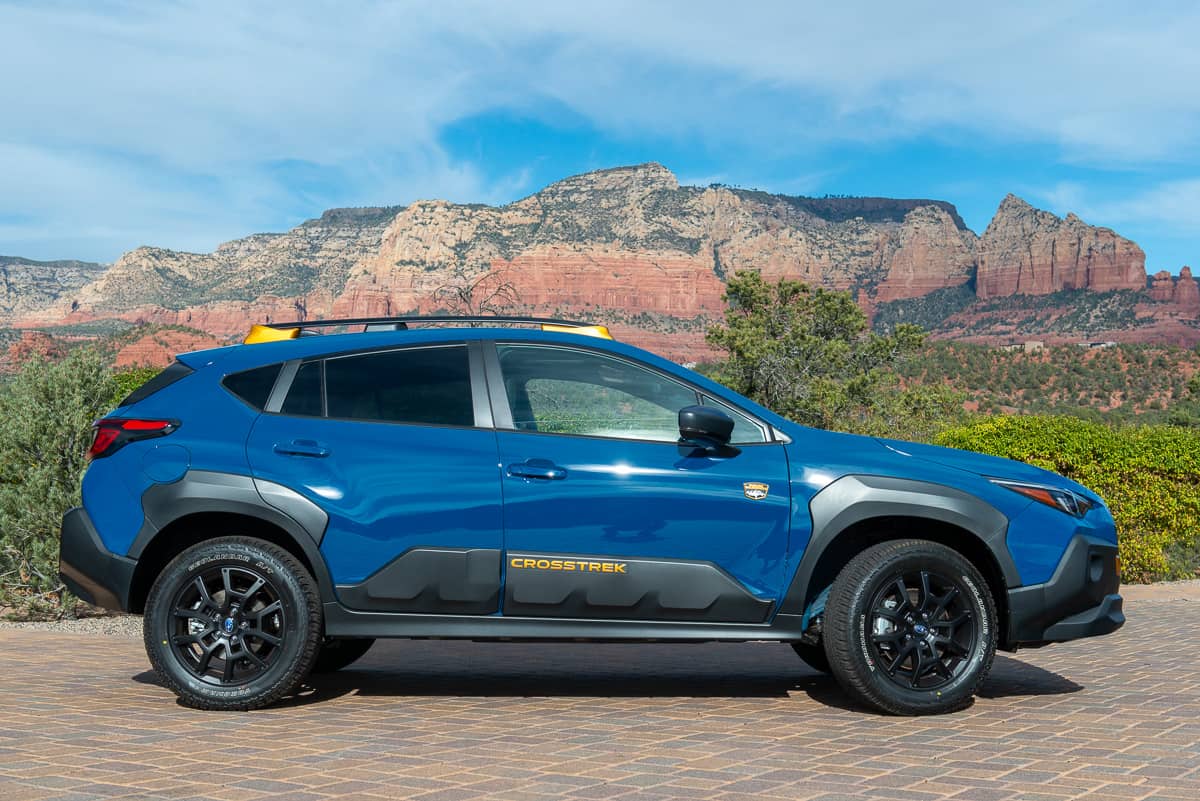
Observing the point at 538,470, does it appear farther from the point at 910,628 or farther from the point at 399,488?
the point at 910,628

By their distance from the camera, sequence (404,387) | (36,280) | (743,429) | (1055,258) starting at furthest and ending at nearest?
(36,280)
(1055,258)
(404,387)
(743,429)

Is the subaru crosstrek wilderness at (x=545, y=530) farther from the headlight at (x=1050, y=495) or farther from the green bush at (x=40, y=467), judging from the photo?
the green bush at (x=40, y=467)

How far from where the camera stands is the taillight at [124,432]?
5281 millimetres

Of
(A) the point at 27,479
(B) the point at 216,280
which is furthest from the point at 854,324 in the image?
(B) the point at 216,280

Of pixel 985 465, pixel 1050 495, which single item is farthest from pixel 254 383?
pixel 1050 495

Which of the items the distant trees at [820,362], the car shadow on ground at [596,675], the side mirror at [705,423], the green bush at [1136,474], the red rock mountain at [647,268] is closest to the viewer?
the side mirror at [705,423]

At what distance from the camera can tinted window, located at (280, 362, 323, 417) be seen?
5332 mm

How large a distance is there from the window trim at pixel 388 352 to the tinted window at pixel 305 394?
0.05 feet

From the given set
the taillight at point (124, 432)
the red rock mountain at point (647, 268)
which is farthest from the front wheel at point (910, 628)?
the red rock mountain at point (647, 268)

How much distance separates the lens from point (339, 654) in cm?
639

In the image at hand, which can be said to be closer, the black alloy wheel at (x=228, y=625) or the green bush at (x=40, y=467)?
the black alloy wheel at (x=228, y=625)

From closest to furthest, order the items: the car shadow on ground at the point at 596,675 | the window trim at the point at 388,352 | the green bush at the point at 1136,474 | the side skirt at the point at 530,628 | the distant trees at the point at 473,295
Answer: the side skirt at the point at 530,628 → the window trim at the point at 388,352 → the car shadow on ground at the point at 596,675 → the green bush at the point at 1136,474 → the distant trees at the point at 473,295

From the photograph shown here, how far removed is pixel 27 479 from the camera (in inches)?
384

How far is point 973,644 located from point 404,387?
9.79 feet
